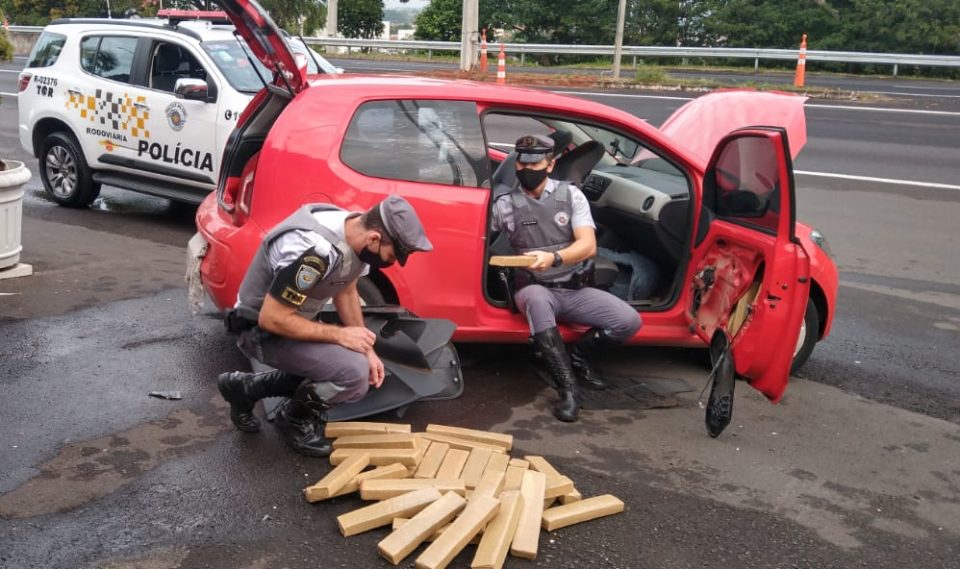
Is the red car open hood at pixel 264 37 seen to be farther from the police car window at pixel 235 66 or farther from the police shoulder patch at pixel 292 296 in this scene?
the police car window at pixel 235 66

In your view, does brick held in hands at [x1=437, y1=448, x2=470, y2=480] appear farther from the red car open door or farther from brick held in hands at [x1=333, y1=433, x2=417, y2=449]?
the red car open door

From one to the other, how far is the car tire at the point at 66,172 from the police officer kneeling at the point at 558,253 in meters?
5.66

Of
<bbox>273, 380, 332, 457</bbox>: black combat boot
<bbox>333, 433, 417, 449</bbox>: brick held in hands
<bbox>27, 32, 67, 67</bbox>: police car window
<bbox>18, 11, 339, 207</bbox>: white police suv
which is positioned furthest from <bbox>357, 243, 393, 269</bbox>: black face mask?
<bbox>27, 32, 67, 67</bbox>: police car window

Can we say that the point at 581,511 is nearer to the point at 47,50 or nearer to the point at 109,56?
the point at 109,56

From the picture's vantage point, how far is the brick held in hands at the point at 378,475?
13.3ft

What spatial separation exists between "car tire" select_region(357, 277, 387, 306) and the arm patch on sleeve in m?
1.15

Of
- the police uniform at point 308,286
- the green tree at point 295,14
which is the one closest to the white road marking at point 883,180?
the police uniform at point 308,286

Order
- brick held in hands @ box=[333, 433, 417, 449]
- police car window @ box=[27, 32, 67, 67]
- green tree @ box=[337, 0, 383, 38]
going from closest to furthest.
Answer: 1. brick held in hands @ box=[333, 433, 417, 449]
2. police car window @ box=[27, 32, 67, 67]
3. green tree @ box=[337, 0, 383, 38]

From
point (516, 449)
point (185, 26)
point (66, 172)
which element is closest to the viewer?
point (516, 449)

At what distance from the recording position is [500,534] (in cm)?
367

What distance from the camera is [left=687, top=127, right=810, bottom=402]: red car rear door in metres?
4.53

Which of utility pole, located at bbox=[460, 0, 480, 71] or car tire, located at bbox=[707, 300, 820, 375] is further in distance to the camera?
utility pole, located at bbox=[460, 0, 480, 71]

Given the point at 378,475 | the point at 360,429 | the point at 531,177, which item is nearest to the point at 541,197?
the point at 531,177

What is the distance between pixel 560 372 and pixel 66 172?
660 centimetres
